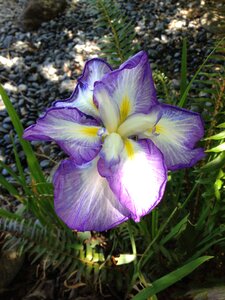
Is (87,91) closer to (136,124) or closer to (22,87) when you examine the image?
(136,124)

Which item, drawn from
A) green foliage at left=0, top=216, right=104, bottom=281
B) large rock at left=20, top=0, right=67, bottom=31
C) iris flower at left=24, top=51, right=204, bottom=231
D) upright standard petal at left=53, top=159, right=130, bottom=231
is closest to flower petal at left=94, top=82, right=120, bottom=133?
iris flower at left=24, top=51, right=204, bottom=231

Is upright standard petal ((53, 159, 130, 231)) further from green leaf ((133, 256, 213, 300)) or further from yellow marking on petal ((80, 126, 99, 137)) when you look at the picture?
green leaf ((133, 256, 213, 300))

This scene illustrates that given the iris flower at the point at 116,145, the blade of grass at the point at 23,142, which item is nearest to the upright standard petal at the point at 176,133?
the iris flower at the point at 116,145

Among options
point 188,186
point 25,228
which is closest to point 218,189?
point 188,186

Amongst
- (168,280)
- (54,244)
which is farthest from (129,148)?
(54,244)

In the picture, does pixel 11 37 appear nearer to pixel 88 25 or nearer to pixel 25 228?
pixel 88 25

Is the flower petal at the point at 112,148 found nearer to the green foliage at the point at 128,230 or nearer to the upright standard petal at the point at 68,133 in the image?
the upright standard petal at the point at 68,133
